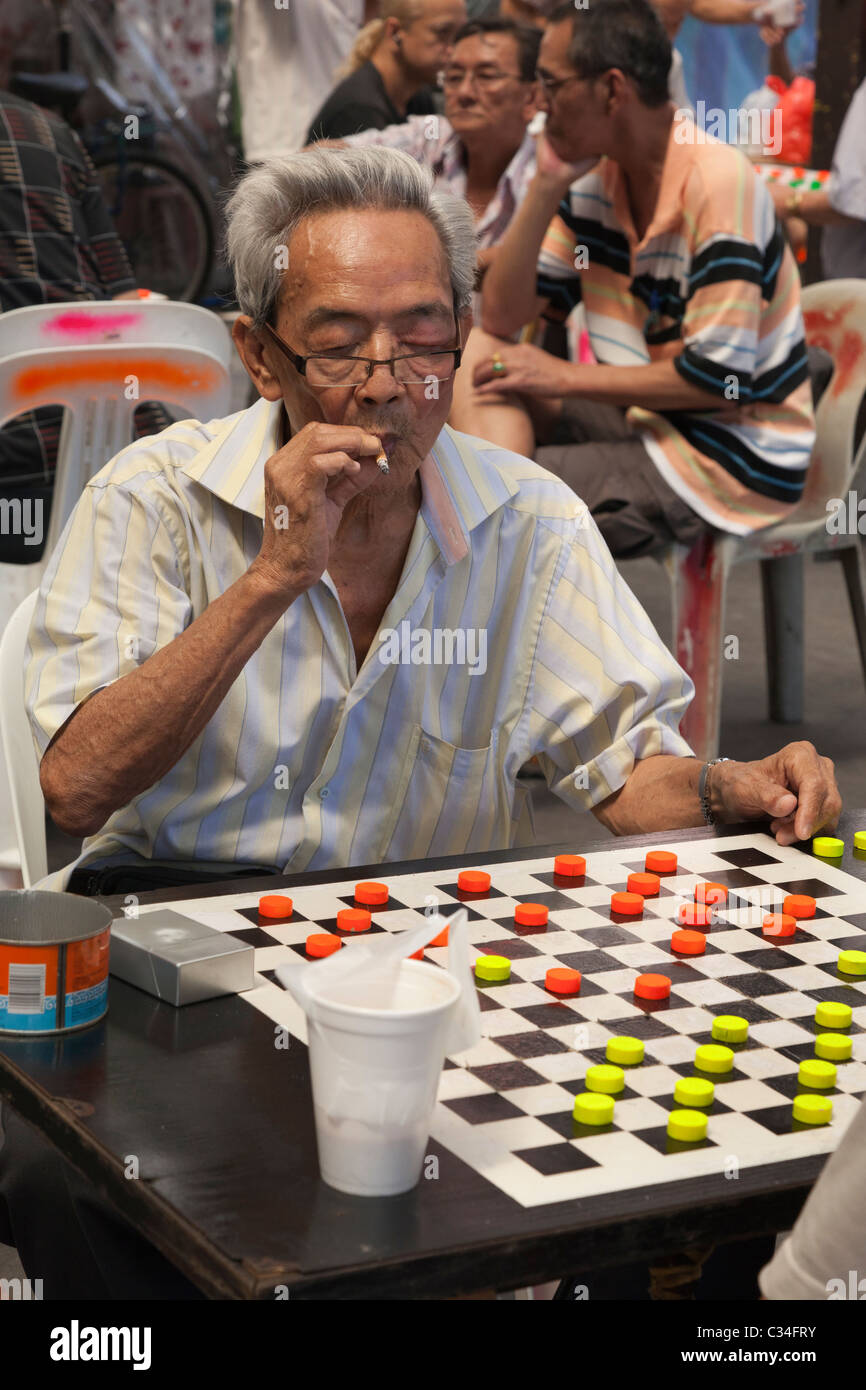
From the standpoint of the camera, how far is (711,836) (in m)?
1.97

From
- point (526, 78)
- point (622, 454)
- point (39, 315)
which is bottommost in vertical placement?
point (622, 454)

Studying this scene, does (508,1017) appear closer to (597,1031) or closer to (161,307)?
(597,1031)

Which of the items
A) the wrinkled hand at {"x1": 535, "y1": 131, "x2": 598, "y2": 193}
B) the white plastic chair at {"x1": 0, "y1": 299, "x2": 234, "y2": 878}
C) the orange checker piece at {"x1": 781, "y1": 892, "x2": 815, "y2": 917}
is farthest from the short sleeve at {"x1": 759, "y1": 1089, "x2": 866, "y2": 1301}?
the wrinkled hand at {"x1": 535, "y1": 131, "x2": 598, "y2": 193}

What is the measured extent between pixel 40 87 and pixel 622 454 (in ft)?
15.5

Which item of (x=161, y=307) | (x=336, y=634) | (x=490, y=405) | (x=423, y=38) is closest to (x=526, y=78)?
(x=423, y=38)

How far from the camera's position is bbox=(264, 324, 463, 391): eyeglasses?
6.50 feet

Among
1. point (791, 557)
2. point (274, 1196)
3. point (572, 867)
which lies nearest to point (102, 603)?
point (572, 867)

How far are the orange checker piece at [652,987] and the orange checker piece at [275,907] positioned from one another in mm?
344

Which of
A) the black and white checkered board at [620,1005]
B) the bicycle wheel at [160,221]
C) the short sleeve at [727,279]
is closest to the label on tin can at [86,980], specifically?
the black and white checkered board at [620,1005]

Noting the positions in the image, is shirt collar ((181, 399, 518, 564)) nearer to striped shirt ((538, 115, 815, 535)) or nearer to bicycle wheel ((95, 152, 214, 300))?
striped shirt ((538, 115, 815, 535))

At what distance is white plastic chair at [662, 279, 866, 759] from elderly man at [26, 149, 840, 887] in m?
2.09

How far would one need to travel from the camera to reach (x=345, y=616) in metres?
2.15

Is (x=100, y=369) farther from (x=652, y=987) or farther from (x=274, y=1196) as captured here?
(x=274, y=1196)

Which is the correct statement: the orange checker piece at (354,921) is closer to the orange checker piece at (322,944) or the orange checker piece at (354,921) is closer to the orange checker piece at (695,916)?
the orange checker piece at (322,944)
